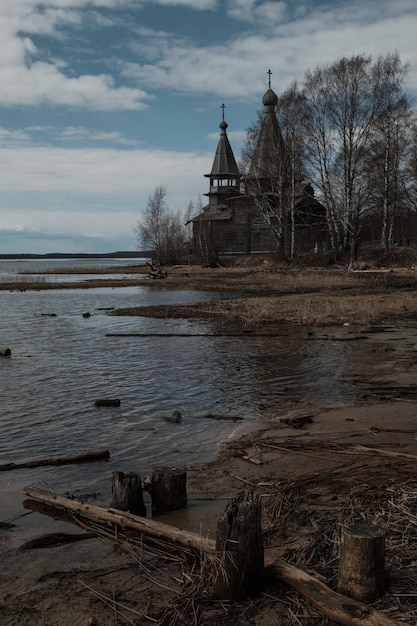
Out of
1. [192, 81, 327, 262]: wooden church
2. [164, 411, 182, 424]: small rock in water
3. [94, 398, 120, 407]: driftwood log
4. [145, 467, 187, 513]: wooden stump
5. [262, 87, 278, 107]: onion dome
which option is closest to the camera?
[145, 467, 187, 513]: wooden stump

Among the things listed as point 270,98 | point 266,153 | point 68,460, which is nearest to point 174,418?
point 68,460

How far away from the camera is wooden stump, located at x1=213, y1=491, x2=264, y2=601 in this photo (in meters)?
3.57

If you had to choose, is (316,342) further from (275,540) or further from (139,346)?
(275,540)

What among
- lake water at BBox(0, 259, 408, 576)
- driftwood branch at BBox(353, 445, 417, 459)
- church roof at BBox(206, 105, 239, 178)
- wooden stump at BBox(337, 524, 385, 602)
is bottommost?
lake water at BBox(0, 259, 408, 576)

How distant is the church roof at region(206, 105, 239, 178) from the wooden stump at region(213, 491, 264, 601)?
59.3 metres

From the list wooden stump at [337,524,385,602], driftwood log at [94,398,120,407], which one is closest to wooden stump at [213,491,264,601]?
wooden stump at [337,524,385,602]

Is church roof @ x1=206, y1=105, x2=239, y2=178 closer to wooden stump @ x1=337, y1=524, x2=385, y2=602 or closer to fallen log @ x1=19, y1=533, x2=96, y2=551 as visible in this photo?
fallen log @ x1=19, y1=533, x2=96, y2=551

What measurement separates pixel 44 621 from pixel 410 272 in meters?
33.2

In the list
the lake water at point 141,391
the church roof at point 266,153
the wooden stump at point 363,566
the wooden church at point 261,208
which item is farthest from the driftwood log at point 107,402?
the church roof at point 266,153

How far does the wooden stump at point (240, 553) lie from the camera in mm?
3570

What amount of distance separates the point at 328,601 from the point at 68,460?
12.5 ft

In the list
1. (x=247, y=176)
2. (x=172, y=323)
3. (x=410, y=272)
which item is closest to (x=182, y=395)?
(x=172, y=323)

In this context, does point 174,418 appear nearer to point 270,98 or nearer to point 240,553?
point 240,553

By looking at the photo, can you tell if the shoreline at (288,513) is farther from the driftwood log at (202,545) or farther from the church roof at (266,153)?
the church roof at (266,153)
